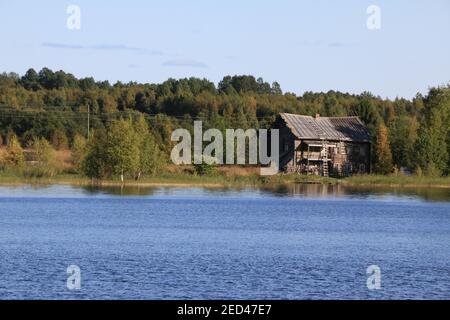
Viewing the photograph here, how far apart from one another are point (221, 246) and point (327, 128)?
194 ft

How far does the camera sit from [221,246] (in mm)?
38094

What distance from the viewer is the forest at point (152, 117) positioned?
7600cm

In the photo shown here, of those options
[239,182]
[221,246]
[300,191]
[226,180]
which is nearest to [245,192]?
[226,180]

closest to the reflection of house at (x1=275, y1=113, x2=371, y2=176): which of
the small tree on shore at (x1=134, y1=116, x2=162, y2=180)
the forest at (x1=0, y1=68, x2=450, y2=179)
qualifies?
the forest at (x1=0, y1=68, x2=450, y2=179)

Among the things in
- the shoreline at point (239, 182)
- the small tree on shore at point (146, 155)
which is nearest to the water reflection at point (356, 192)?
the shoreline at point (239, 182)

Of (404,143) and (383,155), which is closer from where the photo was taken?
(383,155)

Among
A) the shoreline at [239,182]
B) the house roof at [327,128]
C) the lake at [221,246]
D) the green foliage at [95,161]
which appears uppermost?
the house roof at [327,128]

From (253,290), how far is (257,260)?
643 centimetres

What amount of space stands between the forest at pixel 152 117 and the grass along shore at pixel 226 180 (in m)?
1.12

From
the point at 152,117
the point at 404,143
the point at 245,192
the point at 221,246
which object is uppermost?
the point at 152,117

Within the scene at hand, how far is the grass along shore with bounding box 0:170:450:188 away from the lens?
242ft

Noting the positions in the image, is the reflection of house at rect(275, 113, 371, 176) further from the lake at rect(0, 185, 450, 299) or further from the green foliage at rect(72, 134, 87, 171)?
the lake at rect(0, 185, 450, 299)

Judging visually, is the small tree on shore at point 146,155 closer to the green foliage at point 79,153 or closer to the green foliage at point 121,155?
the green foliage at point 121,155

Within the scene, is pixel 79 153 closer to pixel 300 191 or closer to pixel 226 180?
pixel 226 180
